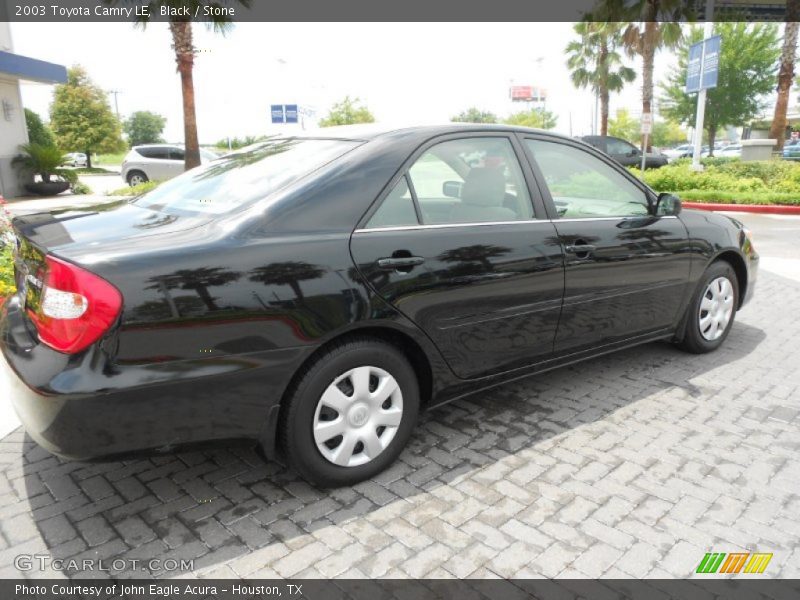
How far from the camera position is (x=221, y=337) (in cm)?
239

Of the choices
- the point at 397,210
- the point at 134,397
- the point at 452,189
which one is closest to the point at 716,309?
the point at 452,189

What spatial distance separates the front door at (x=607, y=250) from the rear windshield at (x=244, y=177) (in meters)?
1.28

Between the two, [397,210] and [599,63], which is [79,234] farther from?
[599,63]

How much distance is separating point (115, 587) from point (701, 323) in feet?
13.4

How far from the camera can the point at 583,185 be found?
12.7 ft

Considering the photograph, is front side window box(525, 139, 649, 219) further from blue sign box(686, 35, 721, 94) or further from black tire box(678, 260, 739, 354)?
blue sign box(686, 35, 721, 94)

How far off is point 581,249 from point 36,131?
28553 millimetres

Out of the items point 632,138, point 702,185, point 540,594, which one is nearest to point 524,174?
point 540,594

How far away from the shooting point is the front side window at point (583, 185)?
3617 millimetres

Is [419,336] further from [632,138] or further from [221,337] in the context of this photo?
[632,138]

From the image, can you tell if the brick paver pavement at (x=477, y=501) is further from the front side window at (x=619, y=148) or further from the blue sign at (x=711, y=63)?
the front side window at (x=619, y=148)

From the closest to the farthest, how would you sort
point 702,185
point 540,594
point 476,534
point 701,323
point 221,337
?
point 540,594 < point 221,337 < point 476,534 < point 701,323 < point 702,185

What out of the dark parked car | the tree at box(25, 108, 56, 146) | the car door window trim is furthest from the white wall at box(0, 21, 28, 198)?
the car door window trim

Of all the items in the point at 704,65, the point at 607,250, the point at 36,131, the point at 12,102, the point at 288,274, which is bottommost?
the point at 607,250
